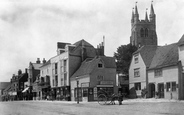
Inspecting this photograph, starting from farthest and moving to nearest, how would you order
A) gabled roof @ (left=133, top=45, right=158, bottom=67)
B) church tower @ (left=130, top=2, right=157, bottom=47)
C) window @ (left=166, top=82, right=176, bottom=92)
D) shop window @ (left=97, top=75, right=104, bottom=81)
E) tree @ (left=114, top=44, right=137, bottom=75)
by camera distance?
church tower @ (left=130, top=2, right=157, bottom=47) < tree @ (left=114, top=44, right=137, bottom=75) < gabled roof @ (left=133, top=45, right=158, bottom=67) < shop window @ (left=97, top=75, right=104, bottom=81) < window @ (left=166, top=82, right=176, bottom=92)

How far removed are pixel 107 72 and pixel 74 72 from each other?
8.67 metres

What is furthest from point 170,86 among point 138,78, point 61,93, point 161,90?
point 61,93

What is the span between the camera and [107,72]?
4625 cm

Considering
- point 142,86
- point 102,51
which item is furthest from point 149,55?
point 102,51

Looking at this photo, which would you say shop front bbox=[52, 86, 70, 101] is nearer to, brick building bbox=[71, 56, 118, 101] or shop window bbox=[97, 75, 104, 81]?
brick building bbox=[71, 56, 118, 101]

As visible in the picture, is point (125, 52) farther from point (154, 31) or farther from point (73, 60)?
point (154, 31)

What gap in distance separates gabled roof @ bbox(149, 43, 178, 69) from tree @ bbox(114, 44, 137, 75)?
25.0 metres

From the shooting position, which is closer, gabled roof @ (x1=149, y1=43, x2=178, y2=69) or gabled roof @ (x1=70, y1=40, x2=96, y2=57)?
gabled roof @ (x1=149, y1=43, x2=178, y2=69)

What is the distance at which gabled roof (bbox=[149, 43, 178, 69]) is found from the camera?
125 ft

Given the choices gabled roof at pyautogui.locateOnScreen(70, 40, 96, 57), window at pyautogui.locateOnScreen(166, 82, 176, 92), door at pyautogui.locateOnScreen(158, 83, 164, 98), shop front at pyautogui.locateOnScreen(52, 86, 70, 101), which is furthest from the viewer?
gabled roof at pyautogui.locateOnScreen(70, 40, 96, 57)

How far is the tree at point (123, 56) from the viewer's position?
71.6 m

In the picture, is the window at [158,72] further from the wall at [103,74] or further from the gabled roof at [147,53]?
the wall at [103,74]

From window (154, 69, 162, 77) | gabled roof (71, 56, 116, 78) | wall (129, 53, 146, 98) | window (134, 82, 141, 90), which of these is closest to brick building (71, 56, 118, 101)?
gabled roof (71, 56, 116, 78)

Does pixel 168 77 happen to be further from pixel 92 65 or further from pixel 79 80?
pixel 79 80
